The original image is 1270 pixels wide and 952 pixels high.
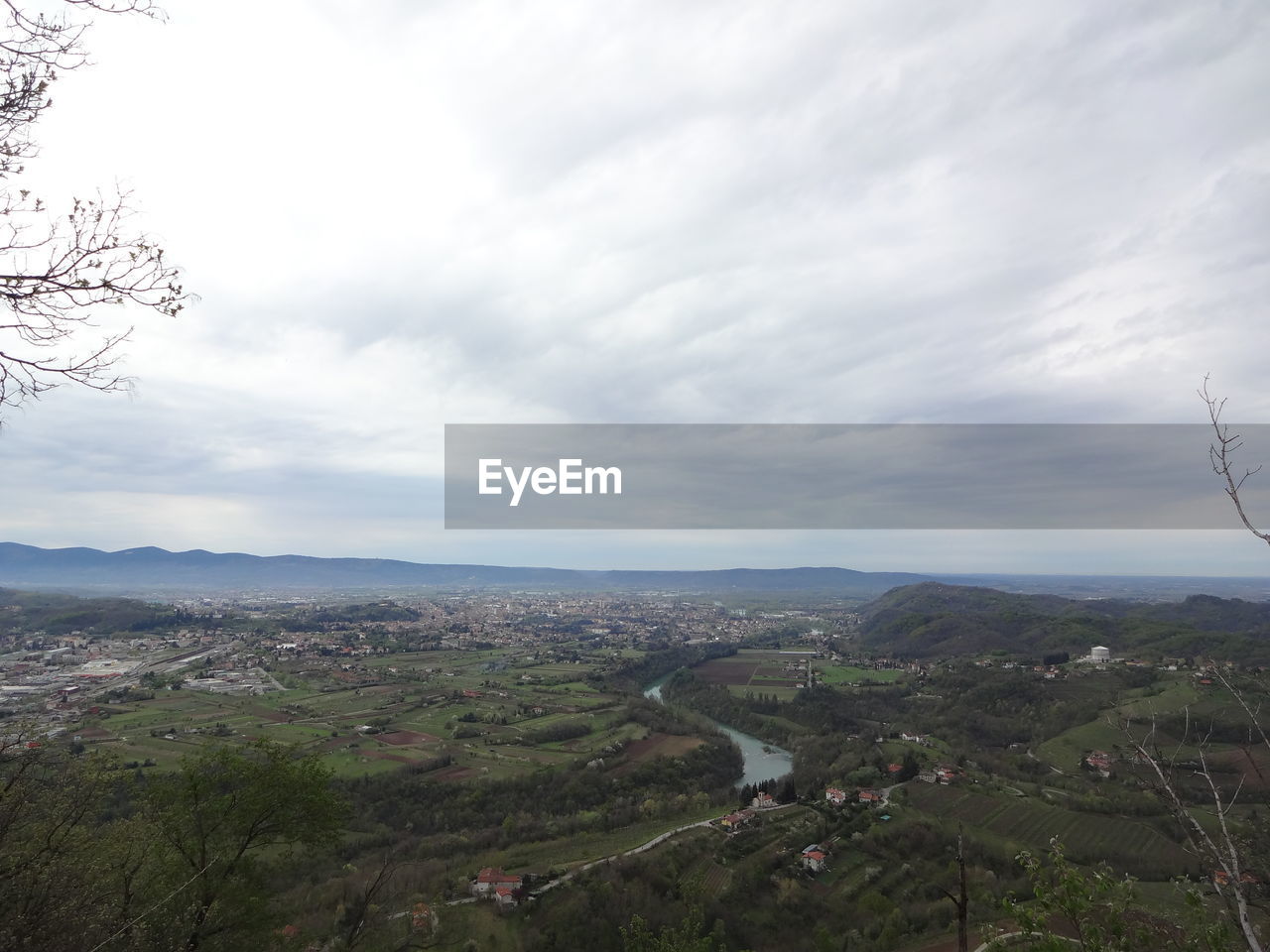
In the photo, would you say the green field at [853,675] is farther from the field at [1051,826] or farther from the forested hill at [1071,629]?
the field at [1051,826]

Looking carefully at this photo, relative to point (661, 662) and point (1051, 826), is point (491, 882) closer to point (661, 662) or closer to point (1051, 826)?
point (1051, 826)

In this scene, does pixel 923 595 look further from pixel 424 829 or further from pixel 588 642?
pixel 424 829

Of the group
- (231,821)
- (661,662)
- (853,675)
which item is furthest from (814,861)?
(661,662)

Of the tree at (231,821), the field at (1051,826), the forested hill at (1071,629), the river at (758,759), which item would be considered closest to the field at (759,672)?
the river at (758,759)

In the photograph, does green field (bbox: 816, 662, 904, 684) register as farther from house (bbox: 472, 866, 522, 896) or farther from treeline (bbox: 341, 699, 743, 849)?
house (bbox: 472, 866, 522, 896)

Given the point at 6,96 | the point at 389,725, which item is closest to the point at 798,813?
the point at 389,725

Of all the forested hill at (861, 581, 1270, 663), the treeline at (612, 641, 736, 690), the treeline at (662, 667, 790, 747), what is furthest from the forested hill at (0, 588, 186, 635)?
the forested hill at (861, 581, 1270, 663)
